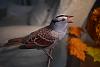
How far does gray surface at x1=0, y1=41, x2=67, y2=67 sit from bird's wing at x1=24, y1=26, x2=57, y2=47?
0.11ft

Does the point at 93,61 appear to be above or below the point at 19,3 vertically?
below

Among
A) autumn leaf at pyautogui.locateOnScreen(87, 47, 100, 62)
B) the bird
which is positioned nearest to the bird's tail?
the bird

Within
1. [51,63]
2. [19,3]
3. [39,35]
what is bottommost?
[51,63]

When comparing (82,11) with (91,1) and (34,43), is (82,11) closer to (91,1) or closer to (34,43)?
(91,1)

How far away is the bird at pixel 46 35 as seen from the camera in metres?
0.68

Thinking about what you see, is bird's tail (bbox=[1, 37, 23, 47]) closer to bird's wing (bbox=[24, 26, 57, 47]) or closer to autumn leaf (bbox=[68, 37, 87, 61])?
bird's wing (bbox=[24, 26, 57, 47])

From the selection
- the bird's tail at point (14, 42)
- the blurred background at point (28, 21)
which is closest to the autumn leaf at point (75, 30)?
the blurred background at point (28, 21)

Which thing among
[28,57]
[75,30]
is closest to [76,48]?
[75,30]

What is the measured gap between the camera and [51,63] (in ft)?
2.39

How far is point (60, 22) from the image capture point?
2.23 ft

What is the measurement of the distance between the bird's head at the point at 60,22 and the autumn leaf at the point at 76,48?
72 millimetres

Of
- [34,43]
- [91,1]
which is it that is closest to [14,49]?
[34,43]

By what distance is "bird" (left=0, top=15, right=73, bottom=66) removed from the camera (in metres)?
0.68

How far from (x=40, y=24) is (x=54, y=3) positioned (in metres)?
0.10
